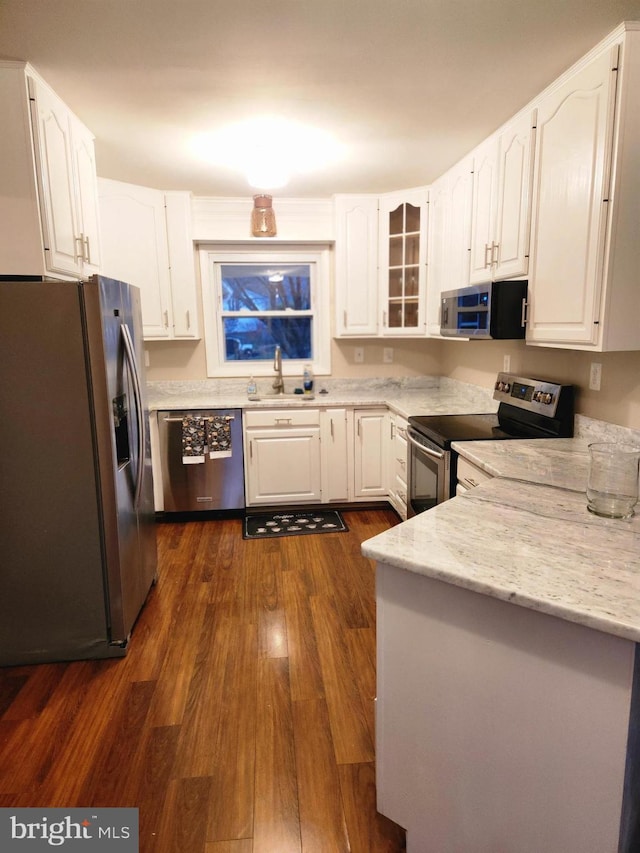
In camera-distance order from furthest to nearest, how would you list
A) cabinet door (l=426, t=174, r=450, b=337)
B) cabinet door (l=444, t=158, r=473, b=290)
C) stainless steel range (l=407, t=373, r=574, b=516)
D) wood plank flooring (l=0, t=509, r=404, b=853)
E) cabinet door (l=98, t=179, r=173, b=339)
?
cabinet door (l=98, t=179, r=173, b=339) → cabinet door (l=426, t=174, r=450, b=337) → cabinet door (l=444, t=158, r=473, b=290) → stainless steel range (l=407, t=373, r=574, b=516) → wood plank flooring (l=0, t=509, r=404, b=853)

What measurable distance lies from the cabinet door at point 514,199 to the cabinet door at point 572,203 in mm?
63

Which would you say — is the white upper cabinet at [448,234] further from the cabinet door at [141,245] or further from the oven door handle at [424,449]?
the cabinet door at [141,245]

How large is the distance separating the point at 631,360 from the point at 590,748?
1556 mm

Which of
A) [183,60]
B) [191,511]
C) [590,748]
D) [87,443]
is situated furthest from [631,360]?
[191,511]

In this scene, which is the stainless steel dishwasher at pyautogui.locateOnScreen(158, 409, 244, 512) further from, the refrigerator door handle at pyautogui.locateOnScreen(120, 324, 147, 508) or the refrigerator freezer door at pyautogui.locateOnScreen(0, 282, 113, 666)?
the refrigerator freezer door at pyautogui.locateOnScreen(0, 282, 113, 666)

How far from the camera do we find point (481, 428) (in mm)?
2701

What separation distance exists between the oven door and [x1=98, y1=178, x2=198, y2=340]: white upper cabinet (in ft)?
6.43

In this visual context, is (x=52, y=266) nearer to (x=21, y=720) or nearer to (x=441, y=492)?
(x=21, y=720)

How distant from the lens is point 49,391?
204cm

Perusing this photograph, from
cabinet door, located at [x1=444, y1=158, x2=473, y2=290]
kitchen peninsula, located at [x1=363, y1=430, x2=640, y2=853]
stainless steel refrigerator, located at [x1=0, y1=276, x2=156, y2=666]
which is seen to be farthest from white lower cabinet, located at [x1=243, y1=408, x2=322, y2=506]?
kitchen peninsula, located at [x1=363, y1=430, x2=640, y2=853]

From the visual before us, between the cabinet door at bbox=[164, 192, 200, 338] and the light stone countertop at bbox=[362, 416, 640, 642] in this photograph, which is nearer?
the light stone countertop at bbox=[362, 416, 640, 642]

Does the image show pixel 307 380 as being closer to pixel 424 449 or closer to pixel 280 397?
pixel 280 397

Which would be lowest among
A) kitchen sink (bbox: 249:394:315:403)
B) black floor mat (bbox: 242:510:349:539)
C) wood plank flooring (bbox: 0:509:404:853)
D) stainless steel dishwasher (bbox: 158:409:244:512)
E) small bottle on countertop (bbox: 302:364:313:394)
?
wood plank flooring (bbox: 0:509:404:853)

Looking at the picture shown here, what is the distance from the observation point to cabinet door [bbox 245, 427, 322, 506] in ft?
12.4
